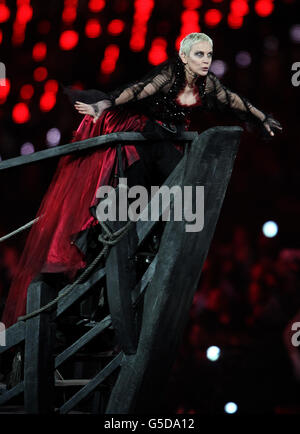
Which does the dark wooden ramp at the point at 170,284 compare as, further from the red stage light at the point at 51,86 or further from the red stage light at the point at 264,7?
the red stage light at the point at 51,86

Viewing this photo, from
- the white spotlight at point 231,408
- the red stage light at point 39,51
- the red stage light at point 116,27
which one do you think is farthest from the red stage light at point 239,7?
the white spotlight at point 231,408

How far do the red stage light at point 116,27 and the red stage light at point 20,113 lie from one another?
1901 mm

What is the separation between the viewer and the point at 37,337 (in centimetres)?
361

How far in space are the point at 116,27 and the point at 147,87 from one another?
691 centimetres

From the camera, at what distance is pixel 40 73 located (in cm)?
1044

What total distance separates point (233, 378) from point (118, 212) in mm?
3951

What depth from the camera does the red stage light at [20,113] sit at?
10555 millimetres

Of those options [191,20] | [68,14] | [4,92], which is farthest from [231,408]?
[68,14]

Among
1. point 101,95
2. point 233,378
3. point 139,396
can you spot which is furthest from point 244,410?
point 101,95

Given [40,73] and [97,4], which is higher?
[97,4]

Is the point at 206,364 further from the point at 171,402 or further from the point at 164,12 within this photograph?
the point at 164,12

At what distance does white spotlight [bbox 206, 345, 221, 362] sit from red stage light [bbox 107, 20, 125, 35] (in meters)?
5.56

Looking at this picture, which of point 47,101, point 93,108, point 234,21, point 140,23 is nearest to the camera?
point 93,108

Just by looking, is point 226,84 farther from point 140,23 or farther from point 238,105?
point 238,105
